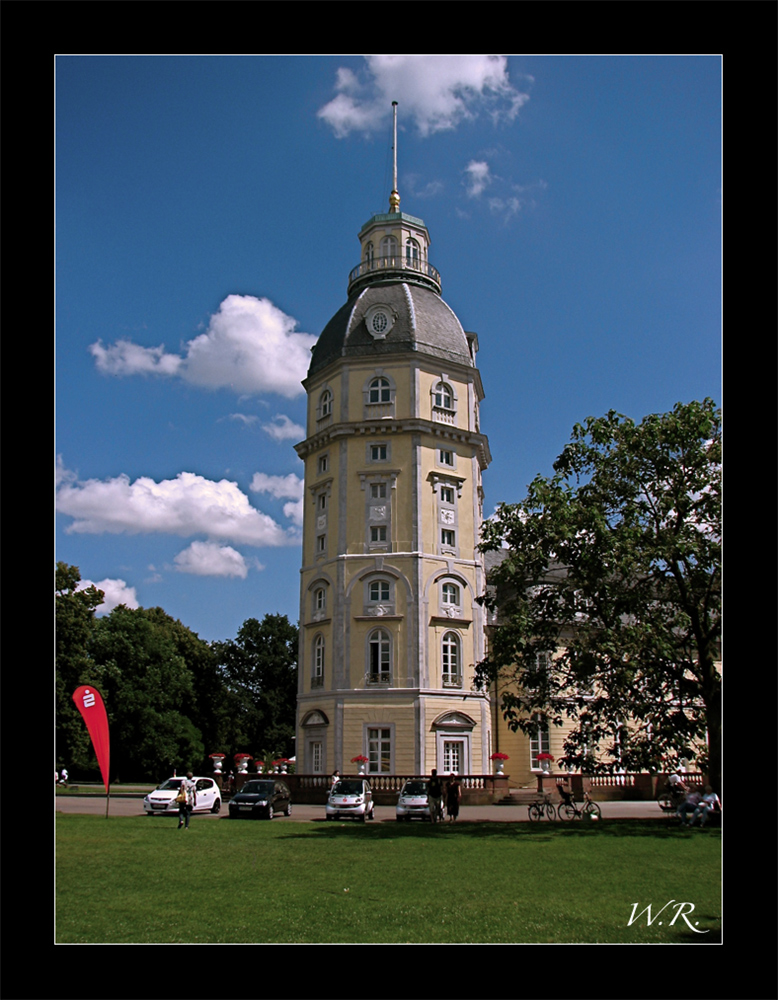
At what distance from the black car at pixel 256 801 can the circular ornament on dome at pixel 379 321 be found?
2803cm

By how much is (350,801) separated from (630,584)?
13.6 m

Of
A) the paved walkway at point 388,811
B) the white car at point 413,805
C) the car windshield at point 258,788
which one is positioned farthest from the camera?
the car windshield at point 258,788

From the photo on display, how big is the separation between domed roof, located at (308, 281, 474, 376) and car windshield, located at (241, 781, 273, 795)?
26731 millimetres

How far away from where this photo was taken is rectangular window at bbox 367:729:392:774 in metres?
45.1

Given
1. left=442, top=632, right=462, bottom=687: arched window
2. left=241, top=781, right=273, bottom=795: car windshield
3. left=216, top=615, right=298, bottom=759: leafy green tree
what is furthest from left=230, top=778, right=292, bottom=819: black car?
left=216, top=615, right=298, bottom=759: leafy green tree

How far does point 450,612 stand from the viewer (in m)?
47.9

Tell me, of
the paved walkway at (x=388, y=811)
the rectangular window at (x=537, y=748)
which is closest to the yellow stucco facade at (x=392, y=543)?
the rectangular window at (x=537, y=748)

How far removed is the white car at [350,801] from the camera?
102ft

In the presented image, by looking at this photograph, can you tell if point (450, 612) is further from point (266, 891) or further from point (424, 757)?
point (266, 891)

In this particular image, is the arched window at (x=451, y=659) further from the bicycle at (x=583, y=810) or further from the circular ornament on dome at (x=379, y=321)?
the circular ornament on dome at (x=379, y=321)

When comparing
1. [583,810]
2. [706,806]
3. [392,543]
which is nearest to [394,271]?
[392,543]

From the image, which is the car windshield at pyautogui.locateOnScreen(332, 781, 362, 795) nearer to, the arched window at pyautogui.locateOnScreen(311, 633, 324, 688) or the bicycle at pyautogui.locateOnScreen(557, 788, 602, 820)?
the bicycle at pyautogui.locateOnScreen(557, 788, 602, 820)

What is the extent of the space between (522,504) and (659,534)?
4.58m

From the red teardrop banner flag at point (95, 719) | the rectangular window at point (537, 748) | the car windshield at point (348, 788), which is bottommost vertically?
the rectangular window at point (537, 748)
